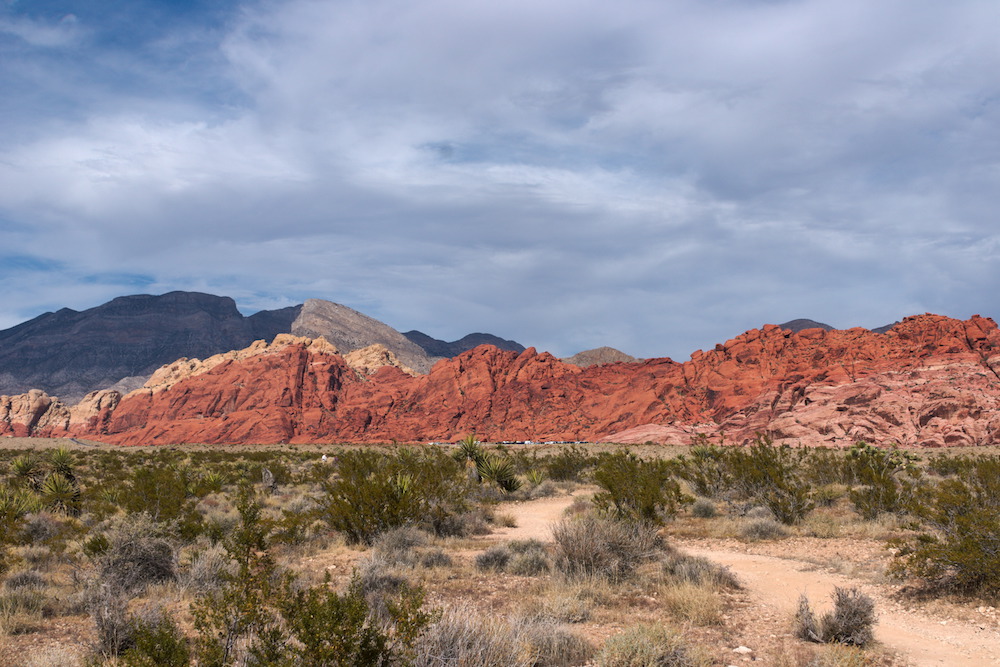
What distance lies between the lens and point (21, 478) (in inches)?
725

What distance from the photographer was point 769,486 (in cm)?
1502

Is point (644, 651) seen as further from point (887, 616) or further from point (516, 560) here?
point (516, 560)

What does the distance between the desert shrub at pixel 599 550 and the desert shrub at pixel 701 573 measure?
465 mm

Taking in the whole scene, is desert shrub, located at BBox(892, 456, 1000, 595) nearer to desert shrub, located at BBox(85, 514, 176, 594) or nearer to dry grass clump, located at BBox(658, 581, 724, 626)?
dry grass clump, located at BBox(658, 581, 724, 626)

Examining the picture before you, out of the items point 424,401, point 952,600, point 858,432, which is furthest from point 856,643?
point 424,401

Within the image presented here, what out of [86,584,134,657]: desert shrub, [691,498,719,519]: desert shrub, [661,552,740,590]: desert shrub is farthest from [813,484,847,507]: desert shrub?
[86,584,134,657]: desert shrub

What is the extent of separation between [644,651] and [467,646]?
5.68ft

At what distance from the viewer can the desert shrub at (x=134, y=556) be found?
8.31 m

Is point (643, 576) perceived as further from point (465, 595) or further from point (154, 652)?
point (154, 652)

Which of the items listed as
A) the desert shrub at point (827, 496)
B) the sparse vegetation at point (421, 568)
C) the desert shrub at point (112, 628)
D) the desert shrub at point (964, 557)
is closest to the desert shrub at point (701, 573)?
the sparse vegetation at point (421, 568)

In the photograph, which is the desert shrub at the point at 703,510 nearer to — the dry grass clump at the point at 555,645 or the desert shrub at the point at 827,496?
the desert shrub at the point at 827,496

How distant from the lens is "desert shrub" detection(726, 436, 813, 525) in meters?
13.5

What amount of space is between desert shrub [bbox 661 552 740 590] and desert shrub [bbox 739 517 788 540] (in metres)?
3.79

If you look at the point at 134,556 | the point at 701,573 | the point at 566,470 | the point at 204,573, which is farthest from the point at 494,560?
the point at 566,470
